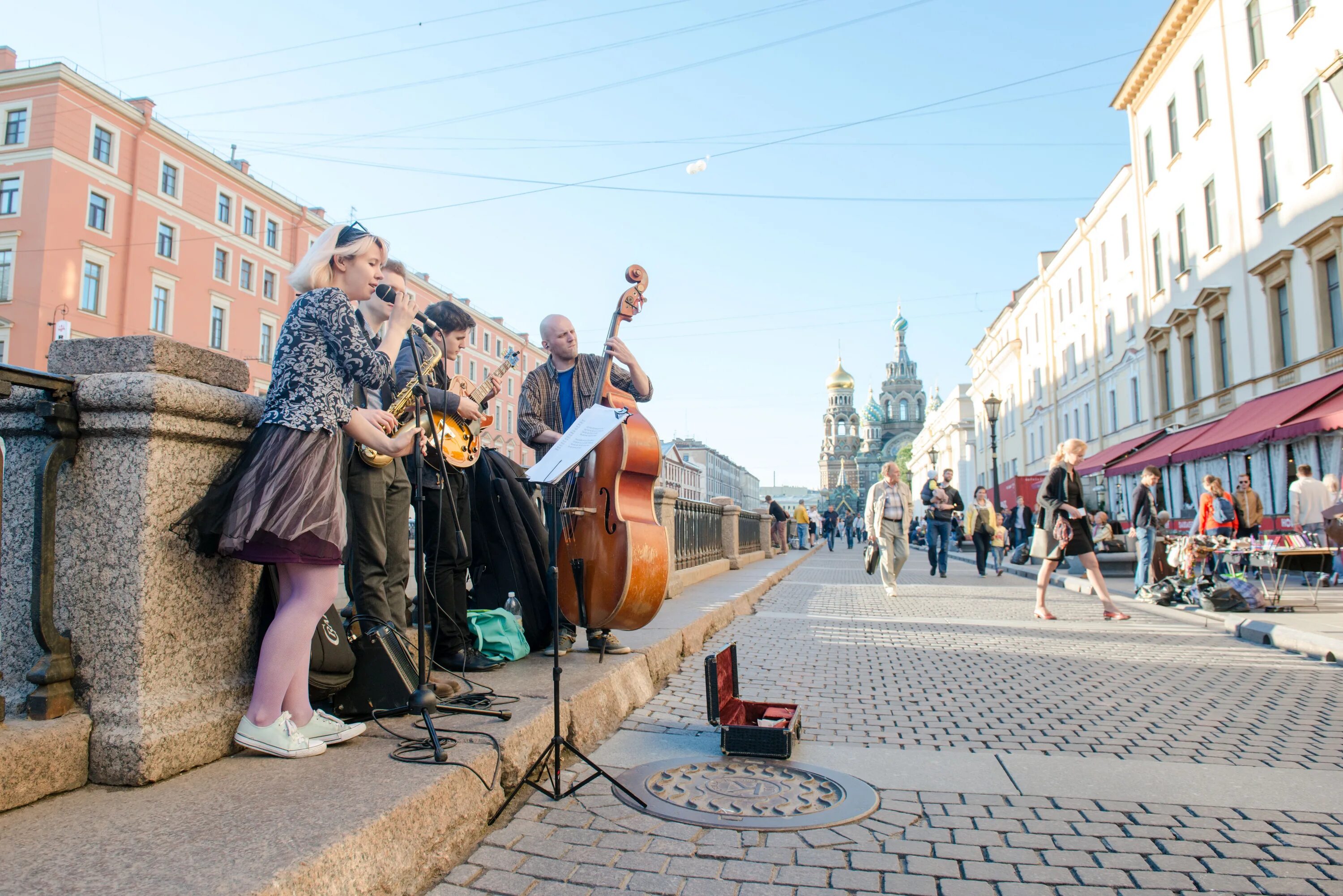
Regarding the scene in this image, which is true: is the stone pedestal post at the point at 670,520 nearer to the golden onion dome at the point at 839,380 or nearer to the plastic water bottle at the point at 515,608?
the plastic water bottle at the point at 515,608

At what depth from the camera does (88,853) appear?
1979mm

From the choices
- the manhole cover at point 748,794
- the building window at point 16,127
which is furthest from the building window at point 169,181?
the manhole cover at point 748,794

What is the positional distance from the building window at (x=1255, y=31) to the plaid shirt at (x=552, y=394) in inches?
933

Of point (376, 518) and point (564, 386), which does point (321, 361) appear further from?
point (564, 386)

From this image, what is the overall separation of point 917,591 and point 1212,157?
18892 mm

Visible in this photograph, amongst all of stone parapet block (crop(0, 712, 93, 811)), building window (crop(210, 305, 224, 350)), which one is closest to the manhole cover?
stone parapet block (crop(0, 712, 93, 811))

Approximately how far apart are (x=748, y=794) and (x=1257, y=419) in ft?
67.9

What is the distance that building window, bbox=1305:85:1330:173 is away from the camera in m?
18.7

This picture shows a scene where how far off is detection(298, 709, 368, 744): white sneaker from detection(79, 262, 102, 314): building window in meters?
35.8

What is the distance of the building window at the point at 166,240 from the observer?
3591 cm

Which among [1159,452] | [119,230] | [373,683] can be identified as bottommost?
[373,683]

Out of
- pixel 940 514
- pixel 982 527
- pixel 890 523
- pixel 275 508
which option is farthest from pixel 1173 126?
pixel 275 508

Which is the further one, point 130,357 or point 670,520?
point 670,520

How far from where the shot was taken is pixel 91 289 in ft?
107
